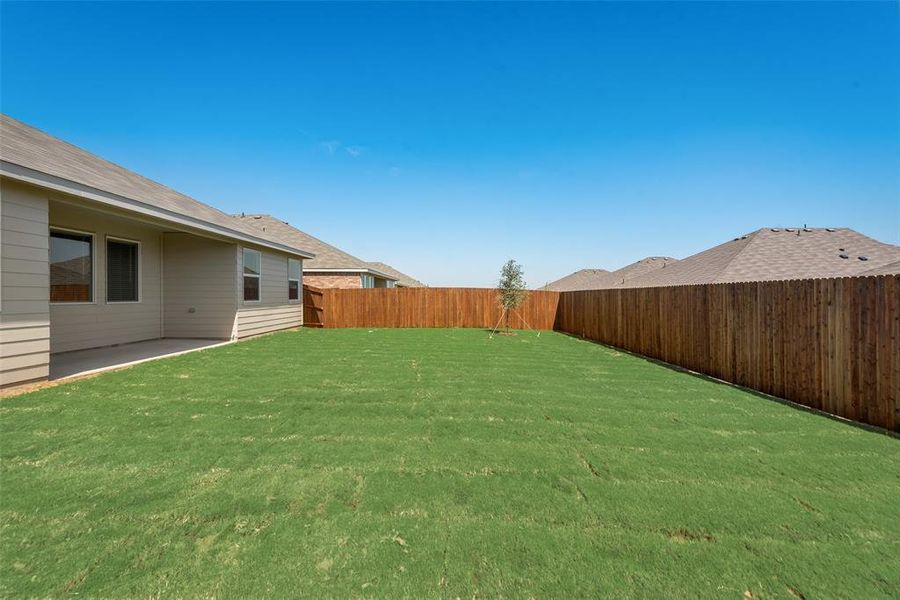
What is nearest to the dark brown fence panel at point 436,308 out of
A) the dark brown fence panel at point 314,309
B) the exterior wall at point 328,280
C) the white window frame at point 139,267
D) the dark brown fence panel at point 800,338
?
the dark brown fence panel at point 314,309

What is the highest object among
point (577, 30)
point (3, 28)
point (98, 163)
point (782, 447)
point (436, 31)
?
point (436, 31)

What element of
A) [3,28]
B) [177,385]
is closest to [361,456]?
[177,385]

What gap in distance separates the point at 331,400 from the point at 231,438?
1.33 meters

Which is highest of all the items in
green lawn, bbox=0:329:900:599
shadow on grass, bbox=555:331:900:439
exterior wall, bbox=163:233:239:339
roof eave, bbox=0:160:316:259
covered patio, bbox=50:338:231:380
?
roof eave, bbox=0:160:316:259

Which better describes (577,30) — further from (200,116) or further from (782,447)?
(200,116)

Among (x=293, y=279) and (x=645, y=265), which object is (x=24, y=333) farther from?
(x=645, y=265)

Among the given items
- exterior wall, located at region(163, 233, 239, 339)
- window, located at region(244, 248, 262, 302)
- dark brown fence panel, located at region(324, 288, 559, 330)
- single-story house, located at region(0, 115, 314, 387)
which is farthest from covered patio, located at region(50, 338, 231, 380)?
dark brown fence panel, located at region(324, 288, 559, 330)

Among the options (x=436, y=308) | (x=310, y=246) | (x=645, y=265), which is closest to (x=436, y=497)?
(x=436, y=308)

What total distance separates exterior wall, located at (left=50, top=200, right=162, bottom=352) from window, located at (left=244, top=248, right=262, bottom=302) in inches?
79.1

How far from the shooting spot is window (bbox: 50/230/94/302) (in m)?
6.75

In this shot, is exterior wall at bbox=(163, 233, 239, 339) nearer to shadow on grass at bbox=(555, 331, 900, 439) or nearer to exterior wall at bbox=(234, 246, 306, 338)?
exterior wall at bbox=(234, 246, 306, 338)

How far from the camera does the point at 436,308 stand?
15266 mm

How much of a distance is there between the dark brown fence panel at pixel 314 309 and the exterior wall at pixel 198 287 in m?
5.05

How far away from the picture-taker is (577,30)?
28.0ft
